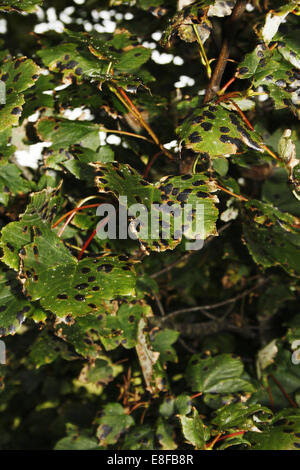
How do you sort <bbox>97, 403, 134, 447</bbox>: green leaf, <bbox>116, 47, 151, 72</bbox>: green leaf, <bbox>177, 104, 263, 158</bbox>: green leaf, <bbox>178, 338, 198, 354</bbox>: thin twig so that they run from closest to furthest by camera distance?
<bbox>177, 104, 263, 158</bbox>: green leaf, <bbox>116, 47, 151, 72</bbox>: green leaf, <bbox>97, 403, 134, 447</bbox>: green leaf, <bbox>178, 338, 198, 354</bbox>: thin twig

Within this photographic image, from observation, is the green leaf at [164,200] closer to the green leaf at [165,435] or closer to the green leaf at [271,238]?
the green leaf at [271,238]

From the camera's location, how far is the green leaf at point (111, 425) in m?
1.13

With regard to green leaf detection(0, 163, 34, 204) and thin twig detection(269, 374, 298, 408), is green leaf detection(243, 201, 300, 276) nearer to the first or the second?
thin twig detection(269, 374, 298, 408)

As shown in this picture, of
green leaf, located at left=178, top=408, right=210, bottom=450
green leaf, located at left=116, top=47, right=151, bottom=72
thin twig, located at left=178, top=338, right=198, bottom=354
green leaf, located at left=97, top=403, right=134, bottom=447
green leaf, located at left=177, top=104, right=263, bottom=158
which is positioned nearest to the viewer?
green leaf, located at left=177, top=104, right=263, bottom=158

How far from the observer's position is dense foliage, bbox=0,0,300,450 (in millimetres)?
845

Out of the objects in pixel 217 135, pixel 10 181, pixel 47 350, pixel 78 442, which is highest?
pixel 217 135

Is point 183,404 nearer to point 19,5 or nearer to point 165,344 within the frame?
Answer: point 165,344

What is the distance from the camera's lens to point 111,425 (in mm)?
1134

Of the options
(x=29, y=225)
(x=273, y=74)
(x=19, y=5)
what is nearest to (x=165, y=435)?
(x=29, y=225)

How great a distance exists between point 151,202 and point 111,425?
0.61 m

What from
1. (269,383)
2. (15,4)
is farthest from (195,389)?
(15,4)

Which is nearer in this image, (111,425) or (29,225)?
(29,225)

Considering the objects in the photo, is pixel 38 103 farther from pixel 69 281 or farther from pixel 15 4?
pixel 69 281

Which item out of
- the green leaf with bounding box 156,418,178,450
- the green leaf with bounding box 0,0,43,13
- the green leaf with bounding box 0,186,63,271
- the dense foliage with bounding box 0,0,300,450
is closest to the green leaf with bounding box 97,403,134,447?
the dense foliage with bounding box 0,0,300,450
